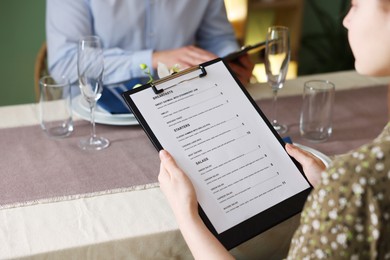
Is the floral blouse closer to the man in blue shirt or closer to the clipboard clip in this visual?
the clipboard clip

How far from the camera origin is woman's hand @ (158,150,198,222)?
3.45 ft

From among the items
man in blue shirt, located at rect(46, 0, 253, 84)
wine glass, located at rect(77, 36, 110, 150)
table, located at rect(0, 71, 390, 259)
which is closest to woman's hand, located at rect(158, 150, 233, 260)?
table, located at rect(0, 71, 390, 259)

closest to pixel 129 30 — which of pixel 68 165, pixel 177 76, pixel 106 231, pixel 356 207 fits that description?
pixel 68 165

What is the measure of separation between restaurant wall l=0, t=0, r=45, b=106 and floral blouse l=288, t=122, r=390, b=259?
2.16 m

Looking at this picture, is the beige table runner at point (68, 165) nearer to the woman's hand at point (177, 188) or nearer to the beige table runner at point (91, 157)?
the beige table runner at point (91, 157)

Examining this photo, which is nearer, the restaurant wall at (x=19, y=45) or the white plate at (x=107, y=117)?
the white plate at (x=107, y=117)

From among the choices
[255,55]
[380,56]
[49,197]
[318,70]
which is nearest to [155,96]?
[49,197]

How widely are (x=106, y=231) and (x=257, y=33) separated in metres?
2.57

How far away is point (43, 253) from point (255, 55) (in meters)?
2.49

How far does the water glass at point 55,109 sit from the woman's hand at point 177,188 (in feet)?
1.63

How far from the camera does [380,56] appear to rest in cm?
92

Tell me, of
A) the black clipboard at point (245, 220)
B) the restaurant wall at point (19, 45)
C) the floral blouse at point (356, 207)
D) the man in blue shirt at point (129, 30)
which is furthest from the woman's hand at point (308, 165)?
the restaurant wall at point (19, 45)

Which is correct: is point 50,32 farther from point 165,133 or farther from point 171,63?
point 165,133

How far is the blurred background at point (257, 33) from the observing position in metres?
2.70
